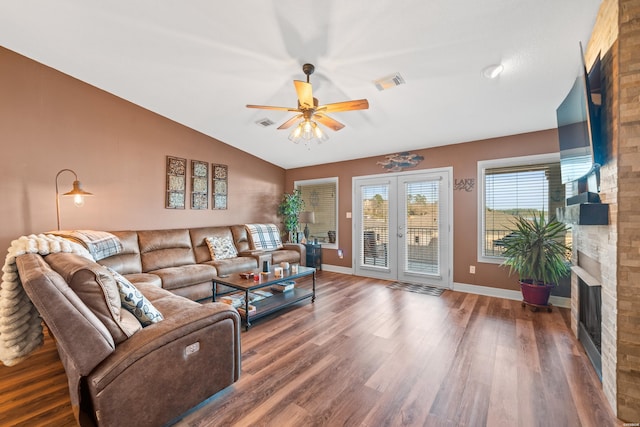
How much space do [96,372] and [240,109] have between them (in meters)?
3.50

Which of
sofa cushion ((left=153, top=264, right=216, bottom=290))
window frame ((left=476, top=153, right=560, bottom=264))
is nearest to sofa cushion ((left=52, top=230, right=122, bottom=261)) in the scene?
sofa cushion ((left=153, top=264, right=216, bottom=290))

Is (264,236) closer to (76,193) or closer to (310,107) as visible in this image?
(76,193)

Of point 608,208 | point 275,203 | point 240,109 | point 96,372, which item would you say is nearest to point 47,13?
point 240,109

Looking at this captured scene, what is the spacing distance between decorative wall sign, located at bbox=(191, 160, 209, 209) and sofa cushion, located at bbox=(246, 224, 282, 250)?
3.18 feet

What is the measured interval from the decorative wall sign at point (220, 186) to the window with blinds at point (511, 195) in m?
4.53

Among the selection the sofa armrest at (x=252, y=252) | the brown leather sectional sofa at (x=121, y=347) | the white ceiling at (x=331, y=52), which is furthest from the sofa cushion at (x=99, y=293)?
the sofa armrest at (x=252, y=252)

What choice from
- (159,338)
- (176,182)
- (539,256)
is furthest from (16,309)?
(539,256)

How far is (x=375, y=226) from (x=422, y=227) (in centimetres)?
92

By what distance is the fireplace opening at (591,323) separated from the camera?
2.16 m

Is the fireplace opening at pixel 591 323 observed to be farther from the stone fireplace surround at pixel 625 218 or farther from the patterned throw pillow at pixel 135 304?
the patterned throw pillow at pixel 135 304

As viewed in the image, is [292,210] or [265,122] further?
[292,210]

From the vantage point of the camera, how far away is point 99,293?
146 centimetres

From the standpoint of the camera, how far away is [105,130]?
149 inches

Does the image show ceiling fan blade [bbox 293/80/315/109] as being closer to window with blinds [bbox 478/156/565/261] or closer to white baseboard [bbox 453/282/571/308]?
window with blinds [bbox 478/156/565/261]
